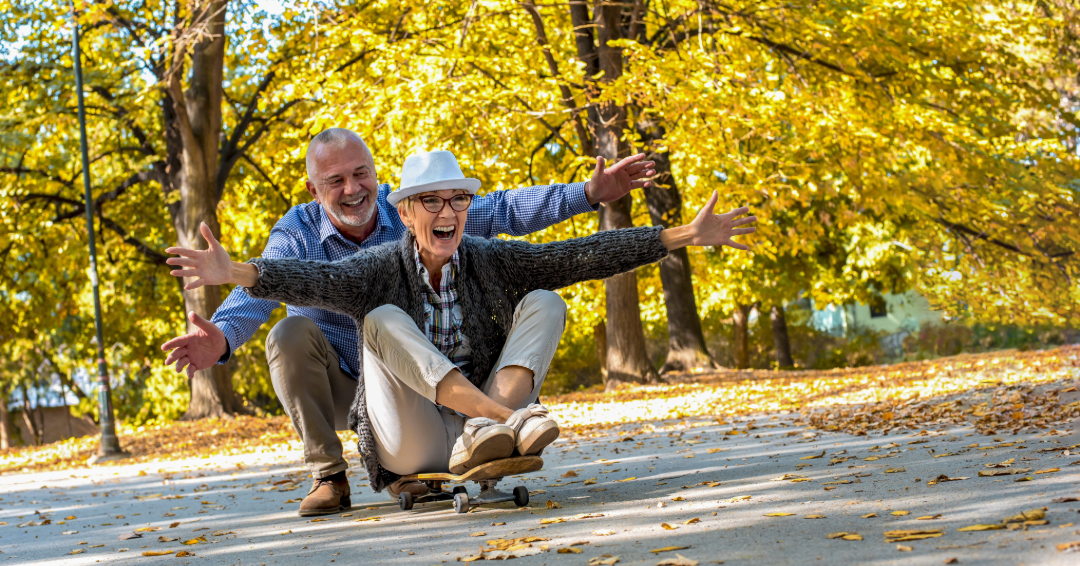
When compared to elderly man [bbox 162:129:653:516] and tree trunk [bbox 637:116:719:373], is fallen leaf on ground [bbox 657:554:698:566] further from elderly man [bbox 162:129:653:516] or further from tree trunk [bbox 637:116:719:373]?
tree trunk [bbox 637:116:719:373]

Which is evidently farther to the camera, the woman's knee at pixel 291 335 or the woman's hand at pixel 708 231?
the woman's knee at pixel 291 335

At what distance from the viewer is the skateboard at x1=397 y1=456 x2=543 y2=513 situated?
12.0 ft

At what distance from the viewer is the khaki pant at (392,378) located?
3836mm

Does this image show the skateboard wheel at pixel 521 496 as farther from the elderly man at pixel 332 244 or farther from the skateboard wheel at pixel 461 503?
the elderly man at pixel 332 244

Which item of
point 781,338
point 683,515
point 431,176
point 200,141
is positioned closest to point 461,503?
point 683,515

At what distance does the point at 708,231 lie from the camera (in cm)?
417

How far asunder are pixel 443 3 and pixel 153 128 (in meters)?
7.97

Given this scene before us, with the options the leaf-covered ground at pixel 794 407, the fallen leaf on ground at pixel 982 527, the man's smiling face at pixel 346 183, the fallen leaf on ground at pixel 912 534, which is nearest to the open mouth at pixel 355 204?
the man's smiling face at pixel 346 183

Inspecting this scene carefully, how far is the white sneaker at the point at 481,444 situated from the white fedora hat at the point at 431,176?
0.99 meters

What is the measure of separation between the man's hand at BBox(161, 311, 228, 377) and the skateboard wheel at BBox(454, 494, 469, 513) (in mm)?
1206

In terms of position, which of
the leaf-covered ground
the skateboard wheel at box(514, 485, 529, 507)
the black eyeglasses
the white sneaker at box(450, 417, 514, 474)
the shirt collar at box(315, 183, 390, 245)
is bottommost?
the leaf-covered ground

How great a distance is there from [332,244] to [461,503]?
1483mm

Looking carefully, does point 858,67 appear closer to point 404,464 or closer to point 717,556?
point 404,464

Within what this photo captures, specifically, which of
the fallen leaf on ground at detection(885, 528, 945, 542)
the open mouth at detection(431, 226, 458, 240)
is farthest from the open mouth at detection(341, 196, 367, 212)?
the fallen leaf on ground at detection(885, 528, 945, 542)
